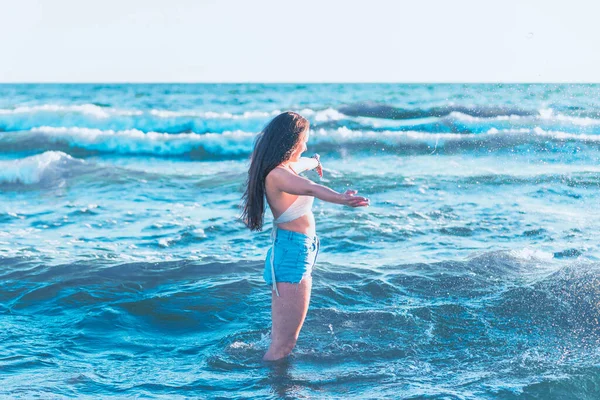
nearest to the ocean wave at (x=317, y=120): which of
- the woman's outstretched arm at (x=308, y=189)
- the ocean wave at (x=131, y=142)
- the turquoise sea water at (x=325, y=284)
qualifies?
the ocean wave at (x=131, y=142)

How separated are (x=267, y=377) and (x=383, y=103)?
2640 centimetres

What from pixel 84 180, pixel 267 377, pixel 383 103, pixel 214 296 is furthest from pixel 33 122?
pixel 267 377

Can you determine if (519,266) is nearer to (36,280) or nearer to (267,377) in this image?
(267,377)

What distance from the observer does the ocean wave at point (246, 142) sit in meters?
19.4

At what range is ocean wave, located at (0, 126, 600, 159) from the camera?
19422mm

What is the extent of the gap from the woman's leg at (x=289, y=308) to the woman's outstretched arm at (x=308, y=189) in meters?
0.72

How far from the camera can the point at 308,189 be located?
4238 mm

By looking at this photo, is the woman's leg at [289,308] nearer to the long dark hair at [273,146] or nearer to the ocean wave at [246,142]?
the long dark hair at [273,146]

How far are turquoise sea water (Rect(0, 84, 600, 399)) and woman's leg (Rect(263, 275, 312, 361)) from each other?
320 mm

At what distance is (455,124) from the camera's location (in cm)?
2331

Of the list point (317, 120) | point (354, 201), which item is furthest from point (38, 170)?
point (354, 201)

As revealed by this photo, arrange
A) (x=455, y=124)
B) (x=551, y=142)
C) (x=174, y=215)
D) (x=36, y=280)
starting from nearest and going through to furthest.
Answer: (x=36, y=280), (x=174, y=215), (x=551, y=142), (x=455, y=124)

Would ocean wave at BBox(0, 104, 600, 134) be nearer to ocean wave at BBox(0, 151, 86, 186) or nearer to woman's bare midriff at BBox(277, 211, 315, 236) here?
ocean wave at BBox(0, 151, 86, 186)

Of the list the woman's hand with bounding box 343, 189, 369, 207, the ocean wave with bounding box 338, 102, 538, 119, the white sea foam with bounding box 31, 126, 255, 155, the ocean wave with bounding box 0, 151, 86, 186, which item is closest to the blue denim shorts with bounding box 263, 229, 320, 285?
the woman's hand with bounding box 343, 189, 369, 207
